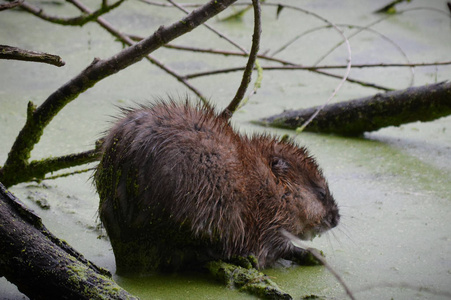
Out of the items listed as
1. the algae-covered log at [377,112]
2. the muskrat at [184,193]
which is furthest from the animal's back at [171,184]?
the algae-covered log at [377,112]

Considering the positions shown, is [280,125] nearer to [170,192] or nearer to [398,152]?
[398,152]

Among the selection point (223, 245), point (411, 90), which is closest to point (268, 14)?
point (411, 90)

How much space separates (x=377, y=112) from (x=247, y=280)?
2.10m

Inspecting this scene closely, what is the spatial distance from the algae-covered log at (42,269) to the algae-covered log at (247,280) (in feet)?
1.65

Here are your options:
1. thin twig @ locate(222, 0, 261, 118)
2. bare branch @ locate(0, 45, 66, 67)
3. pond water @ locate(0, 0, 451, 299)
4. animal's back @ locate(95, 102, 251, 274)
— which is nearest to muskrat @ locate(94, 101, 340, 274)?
animal's back @ locate(95, 102, 251, 274)

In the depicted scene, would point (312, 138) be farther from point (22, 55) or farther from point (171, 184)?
point (22, 55)

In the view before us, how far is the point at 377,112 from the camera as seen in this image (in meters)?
3.88

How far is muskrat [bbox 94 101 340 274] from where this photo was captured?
2.05 metres

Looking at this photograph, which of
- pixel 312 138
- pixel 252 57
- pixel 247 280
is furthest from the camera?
pixel 312 138

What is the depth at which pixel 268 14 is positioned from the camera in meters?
7.07

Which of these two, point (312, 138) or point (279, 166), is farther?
point (312, 138)

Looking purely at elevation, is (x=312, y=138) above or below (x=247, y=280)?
above

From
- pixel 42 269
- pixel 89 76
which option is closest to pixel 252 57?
pixel 89 76

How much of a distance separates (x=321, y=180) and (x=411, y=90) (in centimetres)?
152
